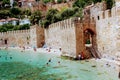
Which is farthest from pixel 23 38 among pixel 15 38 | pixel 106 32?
pixel 106 32

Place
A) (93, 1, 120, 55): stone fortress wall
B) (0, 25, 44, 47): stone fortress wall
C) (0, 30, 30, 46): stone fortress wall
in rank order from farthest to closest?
(0, 30, 30, 46): stone fortress wall
(0, 25, 44, 47): stone fortress wall
(93, 1, 120, 55): stone fortress wall

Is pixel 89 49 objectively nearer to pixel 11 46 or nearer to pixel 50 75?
pixel 50 75

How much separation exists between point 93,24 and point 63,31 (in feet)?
13.9

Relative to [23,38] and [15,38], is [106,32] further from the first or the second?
[15,38]

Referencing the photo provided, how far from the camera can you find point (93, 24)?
101 feet

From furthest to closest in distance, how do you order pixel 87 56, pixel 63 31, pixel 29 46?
pixel 29 46 → pixel 63 31 → pixel 87 56

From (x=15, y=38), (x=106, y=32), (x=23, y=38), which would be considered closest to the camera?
(x=106, y=32)

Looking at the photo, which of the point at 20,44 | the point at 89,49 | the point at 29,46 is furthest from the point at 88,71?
the point at 20,44

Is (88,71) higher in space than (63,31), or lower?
lower

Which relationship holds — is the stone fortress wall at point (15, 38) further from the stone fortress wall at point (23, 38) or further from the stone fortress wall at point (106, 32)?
the stone fortress wall at point (106, 32)

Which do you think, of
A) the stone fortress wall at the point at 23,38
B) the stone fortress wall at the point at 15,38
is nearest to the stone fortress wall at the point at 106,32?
the stone fortress wall at the point at 23,38

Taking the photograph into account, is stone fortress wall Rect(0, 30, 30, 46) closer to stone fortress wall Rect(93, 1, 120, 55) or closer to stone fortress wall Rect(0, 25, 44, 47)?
stone fortress wall Rect(0, 25, 44, 47)

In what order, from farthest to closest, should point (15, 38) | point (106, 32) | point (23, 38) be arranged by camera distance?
point (15, 38) → point (23, 38) → point (106, 32)

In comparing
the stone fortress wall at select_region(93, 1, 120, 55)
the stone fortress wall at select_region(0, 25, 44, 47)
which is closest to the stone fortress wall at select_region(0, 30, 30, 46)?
the stone fortress wall at select_region(0, 25, 44, 47)
